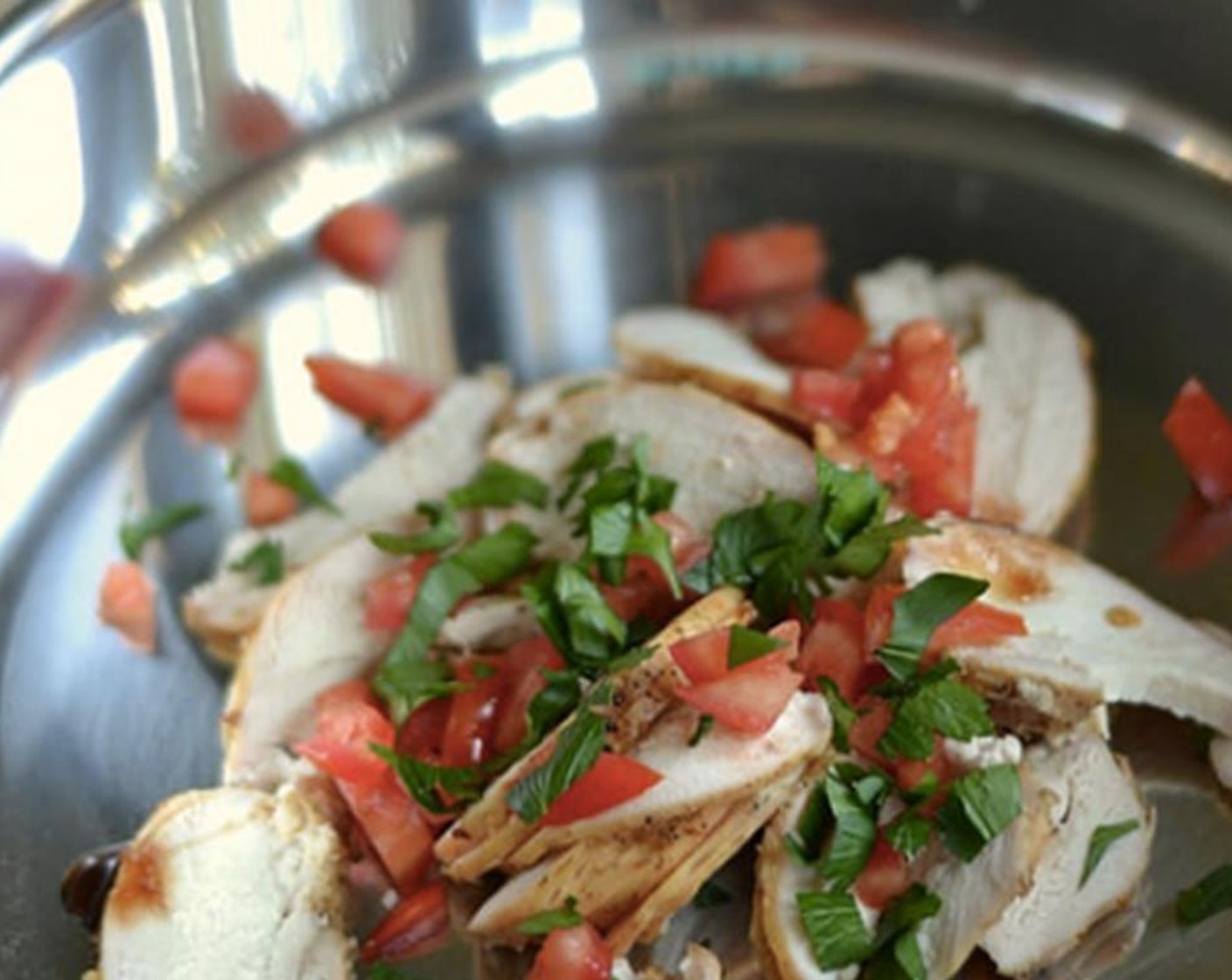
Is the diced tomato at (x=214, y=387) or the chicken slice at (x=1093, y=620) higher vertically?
the diced tomato at (x=214, y=387)

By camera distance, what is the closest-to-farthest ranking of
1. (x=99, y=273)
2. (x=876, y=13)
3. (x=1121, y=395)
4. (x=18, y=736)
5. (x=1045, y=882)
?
(x=1045, y=882) < (x=18, y=736) < (x=1121, y=395) < (x=99, y=273) < (x=876, y=13)

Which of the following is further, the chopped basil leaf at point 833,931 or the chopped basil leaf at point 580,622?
the chopped basil leaf at point 580,622

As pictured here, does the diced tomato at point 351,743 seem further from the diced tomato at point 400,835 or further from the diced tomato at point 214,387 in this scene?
the diced tomato at point 214,387

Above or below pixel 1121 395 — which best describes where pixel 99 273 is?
above

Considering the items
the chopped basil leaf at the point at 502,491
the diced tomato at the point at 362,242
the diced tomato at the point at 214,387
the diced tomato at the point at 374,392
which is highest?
the diced tomato at the point at 362,242

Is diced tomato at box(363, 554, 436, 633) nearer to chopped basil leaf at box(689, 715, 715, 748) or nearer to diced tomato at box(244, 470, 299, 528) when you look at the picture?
diced tomato at box(244, 470, 299, 528)

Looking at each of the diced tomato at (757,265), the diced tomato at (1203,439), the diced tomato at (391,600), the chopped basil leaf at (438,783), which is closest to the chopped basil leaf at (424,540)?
the diced tomato at (391,600)

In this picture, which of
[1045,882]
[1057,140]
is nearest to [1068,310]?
[1057,140]

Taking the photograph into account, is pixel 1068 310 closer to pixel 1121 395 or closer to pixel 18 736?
pixel 1121 395
